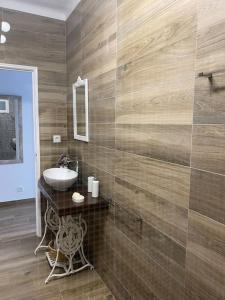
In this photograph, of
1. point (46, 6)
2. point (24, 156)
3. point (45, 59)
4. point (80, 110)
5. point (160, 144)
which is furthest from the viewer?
point (24, 156)

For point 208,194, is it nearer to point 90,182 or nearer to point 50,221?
point 90,182

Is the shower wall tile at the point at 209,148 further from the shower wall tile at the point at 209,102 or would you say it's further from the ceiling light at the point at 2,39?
the ceiling light at the point at 2,39

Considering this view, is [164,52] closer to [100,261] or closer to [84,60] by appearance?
[84,60]

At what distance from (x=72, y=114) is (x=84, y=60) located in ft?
2.02

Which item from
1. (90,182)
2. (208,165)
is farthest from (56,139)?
(208,165)

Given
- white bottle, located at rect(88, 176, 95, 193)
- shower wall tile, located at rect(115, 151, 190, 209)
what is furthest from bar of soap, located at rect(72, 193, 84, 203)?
shower wall tile, located at rect(115, 151, 190, 209)

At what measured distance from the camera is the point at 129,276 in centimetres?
166

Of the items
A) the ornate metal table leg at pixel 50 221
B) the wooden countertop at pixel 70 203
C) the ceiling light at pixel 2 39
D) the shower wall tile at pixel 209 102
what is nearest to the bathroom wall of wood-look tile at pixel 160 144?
the shower wall tile at pixel 209 102

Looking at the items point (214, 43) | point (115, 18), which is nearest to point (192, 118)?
point (214, 43)

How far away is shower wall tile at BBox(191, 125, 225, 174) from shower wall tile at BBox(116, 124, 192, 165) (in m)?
0.04

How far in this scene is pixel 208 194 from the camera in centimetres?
A: 100

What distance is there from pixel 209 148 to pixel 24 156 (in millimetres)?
3308

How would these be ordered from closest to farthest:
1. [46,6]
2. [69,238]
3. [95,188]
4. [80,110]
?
[95,188] → [69,238] → [80,110] → [46,6]

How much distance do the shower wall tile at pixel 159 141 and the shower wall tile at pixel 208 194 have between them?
103 millimetres
